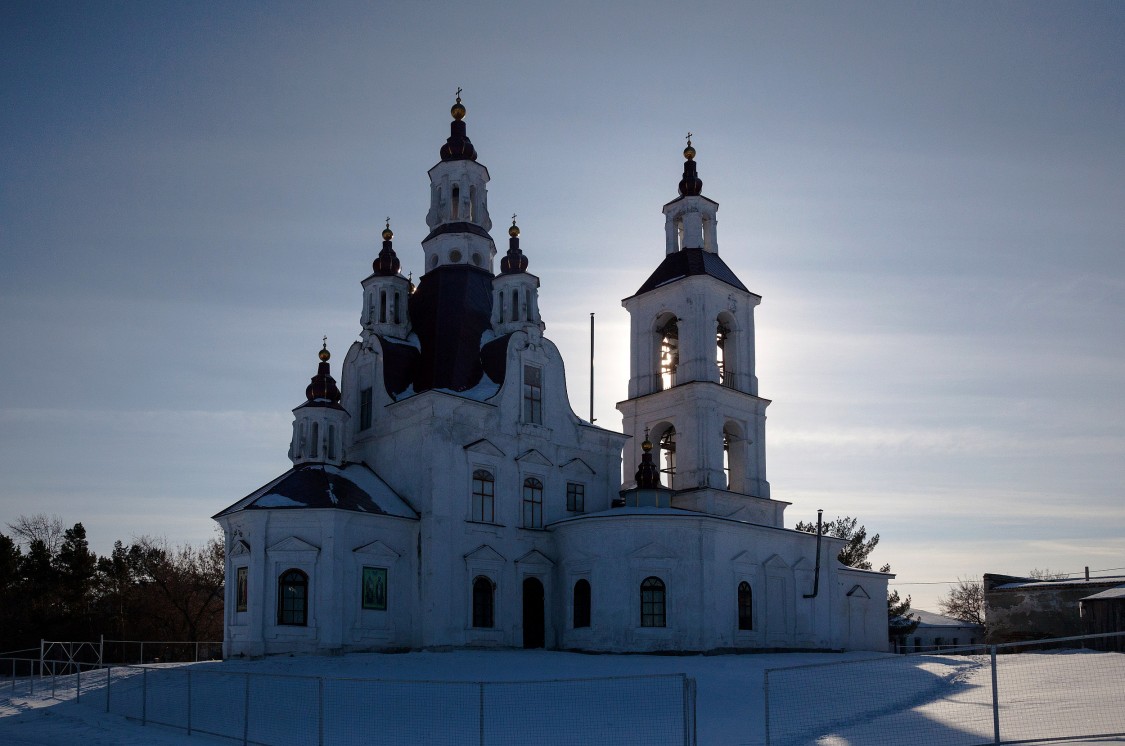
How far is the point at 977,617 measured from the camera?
87062 mm

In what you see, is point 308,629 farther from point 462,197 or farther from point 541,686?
point 462,197

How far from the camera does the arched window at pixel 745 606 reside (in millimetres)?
36312

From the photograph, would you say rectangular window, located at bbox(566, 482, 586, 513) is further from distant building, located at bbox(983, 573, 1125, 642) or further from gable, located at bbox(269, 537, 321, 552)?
distant building, located at bbox(983, 573, 1125, 642)

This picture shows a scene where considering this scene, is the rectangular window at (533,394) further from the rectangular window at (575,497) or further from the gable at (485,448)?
the rectangular window at (575,497)

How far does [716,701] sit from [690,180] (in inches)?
1068

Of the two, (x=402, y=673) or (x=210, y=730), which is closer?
(x=210, y=730)

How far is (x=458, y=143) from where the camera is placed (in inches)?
1697

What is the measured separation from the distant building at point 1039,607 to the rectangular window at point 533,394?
27186 millimetres

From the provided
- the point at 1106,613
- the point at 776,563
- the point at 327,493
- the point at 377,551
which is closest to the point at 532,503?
the point at 377,551

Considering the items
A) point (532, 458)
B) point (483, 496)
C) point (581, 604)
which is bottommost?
point (581, 604)

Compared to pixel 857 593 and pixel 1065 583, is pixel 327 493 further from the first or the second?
pixel 1065 583

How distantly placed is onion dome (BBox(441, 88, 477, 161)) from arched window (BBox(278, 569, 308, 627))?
18807mm

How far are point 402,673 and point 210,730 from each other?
841cm

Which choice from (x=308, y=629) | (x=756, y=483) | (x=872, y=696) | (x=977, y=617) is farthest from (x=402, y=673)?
(x=977, y=617)
